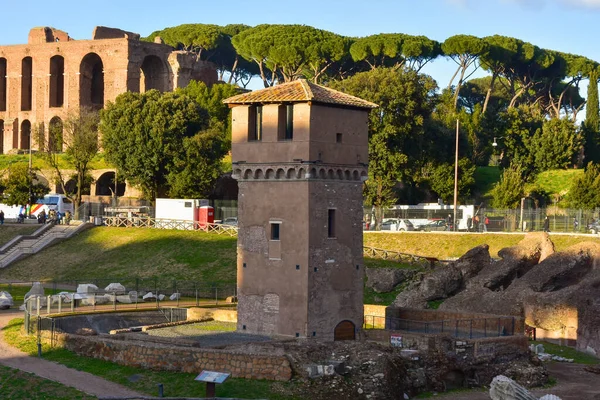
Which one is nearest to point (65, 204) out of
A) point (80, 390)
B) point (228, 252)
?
point (228, 252)

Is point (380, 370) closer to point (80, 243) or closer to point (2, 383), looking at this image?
point (2, 383)

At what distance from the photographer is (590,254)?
47375 mm

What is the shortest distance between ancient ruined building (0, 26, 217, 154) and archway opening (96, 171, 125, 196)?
40.1 feet

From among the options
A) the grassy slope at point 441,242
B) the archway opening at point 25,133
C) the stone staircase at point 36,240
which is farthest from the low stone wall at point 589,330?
the archway opening at point 25,133

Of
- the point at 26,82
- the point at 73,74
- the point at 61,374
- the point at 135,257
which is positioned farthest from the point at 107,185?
the point at 61,374

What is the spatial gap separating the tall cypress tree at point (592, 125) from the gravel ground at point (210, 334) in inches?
2848

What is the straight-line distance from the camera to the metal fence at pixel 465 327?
3831 cm

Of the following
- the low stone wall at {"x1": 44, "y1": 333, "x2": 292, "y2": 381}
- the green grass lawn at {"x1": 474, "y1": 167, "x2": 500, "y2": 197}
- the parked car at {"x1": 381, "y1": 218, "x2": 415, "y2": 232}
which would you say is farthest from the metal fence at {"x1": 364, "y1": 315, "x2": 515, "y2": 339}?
the green grass lawn at {"x1": 474, "y1": 167, "x2": 500, "y2": 197}

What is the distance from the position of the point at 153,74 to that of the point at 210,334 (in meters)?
81.0

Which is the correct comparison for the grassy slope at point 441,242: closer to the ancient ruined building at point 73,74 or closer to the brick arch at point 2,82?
the ancient ruined building at point 73,74

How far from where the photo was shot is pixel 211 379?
96.4ft

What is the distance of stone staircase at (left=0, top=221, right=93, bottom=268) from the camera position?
68688mm

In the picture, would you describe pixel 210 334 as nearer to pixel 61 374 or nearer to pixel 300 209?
pixel 300 209

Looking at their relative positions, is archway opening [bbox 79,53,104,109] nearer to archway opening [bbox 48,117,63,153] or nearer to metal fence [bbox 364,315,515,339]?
archway opening [bbox 48,117,63,153]
